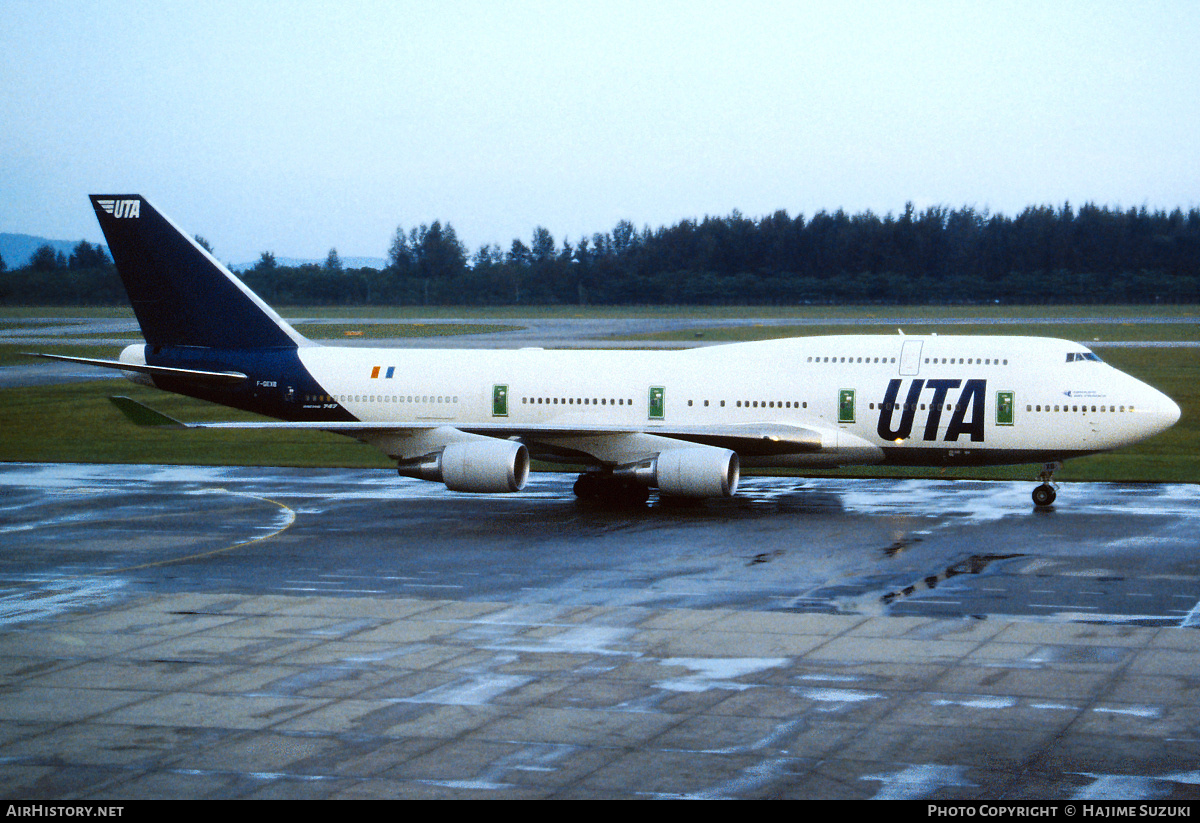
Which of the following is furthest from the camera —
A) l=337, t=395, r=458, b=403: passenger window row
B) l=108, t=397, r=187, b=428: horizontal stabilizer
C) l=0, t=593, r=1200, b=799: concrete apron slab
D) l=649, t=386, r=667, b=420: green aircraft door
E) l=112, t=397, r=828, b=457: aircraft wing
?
l=337, t=395, r=458, b=403: passenger window row

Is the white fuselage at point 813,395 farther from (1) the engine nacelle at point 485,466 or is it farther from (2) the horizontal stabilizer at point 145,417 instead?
(2) the horizontal stabilizer at point 145,417

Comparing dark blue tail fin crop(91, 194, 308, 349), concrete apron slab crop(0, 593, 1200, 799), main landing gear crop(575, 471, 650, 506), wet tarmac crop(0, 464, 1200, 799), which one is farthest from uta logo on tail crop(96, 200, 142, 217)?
concrete apron slab crop(0, 593, 1200, 799)

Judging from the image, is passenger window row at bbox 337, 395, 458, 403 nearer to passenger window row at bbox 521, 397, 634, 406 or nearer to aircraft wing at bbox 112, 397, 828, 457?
passenger window row at bbox 521, 397, 634, 406

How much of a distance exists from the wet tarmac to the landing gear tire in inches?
15.7

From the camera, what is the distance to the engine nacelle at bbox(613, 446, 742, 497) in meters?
32.4

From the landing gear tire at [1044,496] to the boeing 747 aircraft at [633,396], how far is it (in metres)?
0.06

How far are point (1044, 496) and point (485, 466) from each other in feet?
47.5

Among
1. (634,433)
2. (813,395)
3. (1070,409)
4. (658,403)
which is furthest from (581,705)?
(1070,409)

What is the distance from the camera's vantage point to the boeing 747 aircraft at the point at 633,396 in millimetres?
33750

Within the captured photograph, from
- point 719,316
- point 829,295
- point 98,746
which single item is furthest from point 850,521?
point 829,295

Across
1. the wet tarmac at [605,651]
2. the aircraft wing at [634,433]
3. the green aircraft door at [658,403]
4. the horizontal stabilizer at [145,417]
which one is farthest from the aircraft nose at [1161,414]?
the horizontal stabilizer at [145,417]

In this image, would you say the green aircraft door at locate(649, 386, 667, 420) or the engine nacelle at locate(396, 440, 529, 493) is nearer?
the engine nacelle at locate(396, 440, 529, 493)

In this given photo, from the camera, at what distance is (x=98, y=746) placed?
1614cm

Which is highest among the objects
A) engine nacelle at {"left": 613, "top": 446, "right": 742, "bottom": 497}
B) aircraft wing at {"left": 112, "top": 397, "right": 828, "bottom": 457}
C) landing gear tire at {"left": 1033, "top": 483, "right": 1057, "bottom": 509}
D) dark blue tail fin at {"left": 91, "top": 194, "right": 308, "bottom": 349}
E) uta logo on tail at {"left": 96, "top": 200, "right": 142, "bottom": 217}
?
uta logo on tail at {"left": 96, "top": 200, "right": 142, "bottom": 217}
